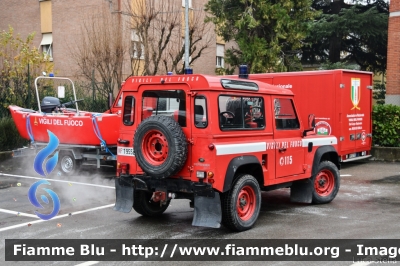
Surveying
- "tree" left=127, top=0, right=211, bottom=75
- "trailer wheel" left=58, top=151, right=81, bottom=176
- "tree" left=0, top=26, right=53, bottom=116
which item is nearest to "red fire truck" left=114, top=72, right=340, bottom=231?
"trailer wheel" left=58, top=151, right=81, bottom=176

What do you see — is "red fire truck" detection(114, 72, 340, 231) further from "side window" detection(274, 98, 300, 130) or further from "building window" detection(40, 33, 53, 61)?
"building window" detection(40, 33, 53, 61)

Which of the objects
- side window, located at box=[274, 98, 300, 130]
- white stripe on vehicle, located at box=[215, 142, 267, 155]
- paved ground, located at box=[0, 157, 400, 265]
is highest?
side window, located at box=[274, 98, 300, 130]

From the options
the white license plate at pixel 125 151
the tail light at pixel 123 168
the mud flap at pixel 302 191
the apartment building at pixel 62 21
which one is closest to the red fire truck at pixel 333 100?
the mud flap at pixel 302 191

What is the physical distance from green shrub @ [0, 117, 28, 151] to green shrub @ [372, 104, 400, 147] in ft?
37.1

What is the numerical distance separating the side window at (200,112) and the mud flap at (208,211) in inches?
39.0

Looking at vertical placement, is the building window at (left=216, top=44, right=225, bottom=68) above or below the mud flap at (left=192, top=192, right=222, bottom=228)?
above

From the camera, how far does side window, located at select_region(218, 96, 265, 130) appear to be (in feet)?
23.2

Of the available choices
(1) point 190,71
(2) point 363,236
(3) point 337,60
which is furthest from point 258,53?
(2) point 363,236

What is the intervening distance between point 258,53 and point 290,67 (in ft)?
7.72

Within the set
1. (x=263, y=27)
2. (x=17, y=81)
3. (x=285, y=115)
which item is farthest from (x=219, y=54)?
(x=285, y=115)

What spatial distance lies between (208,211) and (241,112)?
1582 mm

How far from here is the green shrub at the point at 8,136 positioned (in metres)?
15.3

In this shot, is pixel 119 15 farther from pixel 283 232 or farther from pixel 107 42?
pixel 283 232

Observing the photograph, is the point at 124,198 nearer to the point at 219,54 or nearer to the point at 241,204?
the point at 241,204
